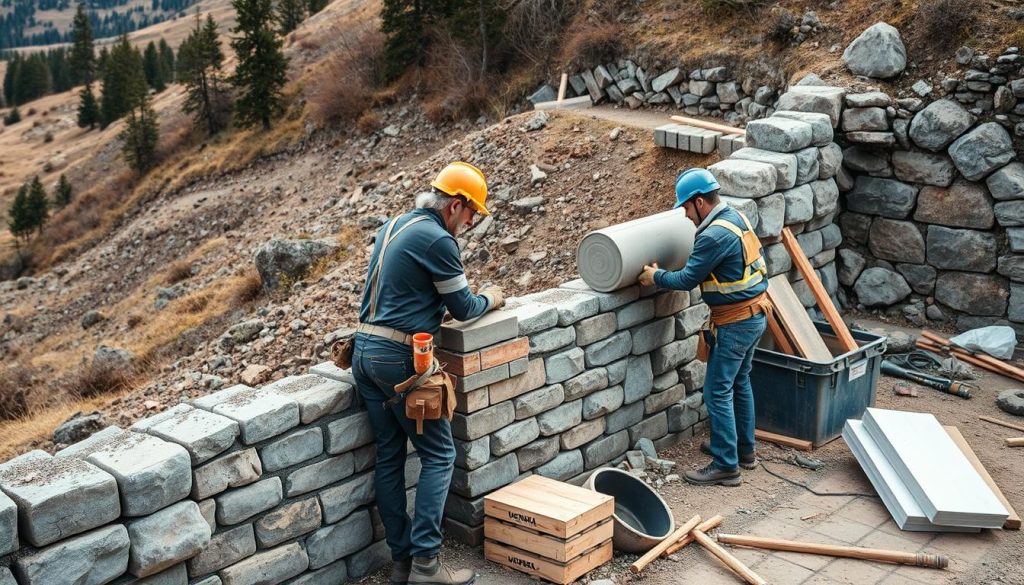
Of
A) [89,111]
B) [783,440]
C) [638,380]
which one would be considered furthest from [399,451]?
[89,111]

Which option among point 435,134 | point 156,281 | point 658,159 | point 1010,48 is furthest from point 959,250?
point 156,281

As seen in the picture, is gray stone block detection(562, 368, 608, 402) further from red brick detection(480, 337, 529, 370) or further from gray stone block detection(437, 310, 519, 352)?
gray stone block detection(437, 310, 519, 352)

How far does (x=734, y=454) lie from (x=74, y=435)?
26.9ft

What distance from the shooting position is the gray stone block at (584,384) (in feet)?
21.7

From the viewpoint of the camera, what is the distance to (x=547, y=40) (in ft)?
63.9

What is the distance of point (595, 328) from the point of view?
675 centimetres

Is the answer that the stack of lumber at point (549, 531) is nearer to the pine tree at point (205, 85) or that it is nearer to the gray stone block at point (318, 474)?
the gray stone block at point (318, 474)

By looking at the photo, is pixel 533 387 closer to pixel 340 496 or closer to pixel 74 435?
pixel 340 496

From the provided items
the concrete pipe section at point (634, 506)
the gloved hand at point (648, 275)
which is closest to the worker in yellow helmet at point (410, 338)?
the concrete pipe section at point (634, 506)

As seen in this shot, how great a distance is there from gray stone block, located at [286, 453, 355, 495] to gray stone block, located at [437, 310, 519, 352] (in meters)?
0.91

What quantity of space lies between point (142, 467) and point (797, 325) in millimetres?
5242

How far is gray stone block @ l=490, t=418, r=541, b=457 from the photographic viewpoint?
241 inches

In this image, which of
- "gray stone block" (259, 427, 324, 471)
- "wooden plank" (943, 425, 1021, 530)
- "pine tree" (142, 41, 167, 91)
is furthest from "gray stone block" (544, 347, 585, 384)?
"pine tree" (142, 41, 167, 91)

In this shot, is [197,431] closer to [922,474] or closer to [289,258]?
[922,474]
